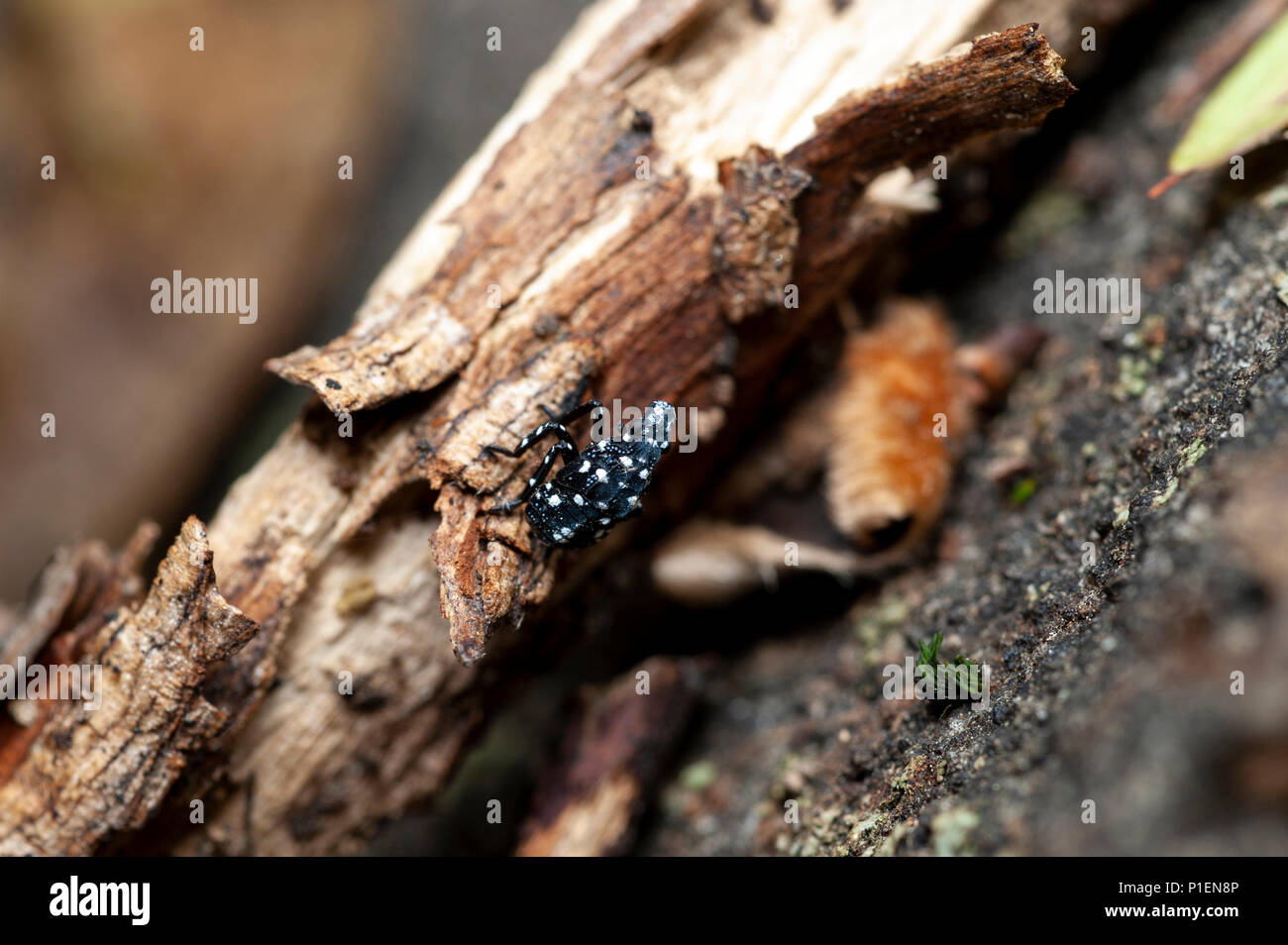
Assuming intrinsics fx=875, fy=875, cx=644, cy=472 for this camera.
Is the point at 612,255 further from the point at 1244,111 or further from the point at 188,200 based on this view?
the point at 188,200

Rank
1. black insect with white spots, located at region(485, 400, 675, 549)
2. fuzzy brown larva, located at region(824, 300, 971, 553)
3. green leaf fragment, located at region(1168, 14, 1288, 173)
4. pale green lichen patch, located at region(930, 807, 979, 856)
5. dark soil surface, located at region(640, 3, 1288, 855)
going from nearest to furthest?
dark soil surface, located at region(640, 3, 1288, 855)
pale green lichen patch, located at region(930, 807, 979, 856)
black insect with white spots, located at region(485, 400, 675, 549)
green leaf fragment, located at region(1168, 14, 1288, 173)
fuzzy brown larva, located at region(824, 300, 971, 553)

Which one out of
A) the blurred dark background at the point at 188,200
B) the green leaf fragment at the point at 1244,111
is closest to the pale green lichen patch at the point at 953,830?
the green leaf fragment at the point at 1244,111

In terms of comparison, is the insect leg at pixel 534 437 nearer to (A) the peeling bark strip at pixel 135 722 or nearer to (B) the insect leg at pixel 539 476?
(B) the insect leg at pixel 539 476

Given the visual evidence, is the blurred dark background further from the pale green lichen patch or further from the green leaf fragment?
the pale green lichen patch

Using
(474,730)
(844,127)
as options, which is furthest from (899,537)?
(474,730)

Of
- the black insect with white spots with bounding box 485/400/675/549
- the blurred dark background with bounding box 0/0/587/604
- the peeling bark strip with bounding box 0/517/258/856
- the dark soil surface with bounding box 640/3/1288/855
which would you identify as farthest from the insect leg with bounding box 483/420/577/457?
the blurred dark background with bounding box 0/0/587/604
